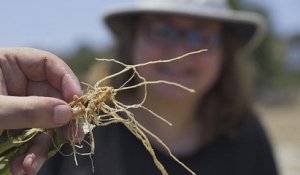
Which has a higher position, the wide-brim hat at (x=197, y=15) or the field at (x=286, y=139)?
the wide-brim hat at (x=197, y=15)

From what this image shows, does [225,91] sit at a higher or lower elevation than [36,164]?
lower

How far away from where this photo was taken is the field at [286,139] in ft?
32.2

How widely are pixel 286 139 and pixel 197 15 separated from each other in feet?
41.2

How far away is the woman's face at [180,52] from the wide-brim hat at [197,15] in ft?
0.22

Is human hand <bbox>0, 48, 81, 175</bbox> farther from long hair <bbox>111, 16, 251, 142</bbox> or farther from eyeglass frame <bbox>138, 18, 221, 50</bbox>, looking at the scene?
long hair <bbox>111, 16, 251, 142</bbox>

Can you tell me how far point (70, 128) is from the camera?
1.34m

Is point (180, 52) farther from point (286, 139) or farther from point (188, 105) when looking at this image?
point (286, 139)

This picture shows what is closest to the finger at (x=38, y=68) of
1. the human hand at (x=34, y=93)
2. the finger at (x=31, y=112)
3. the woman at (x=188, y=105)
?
the human hand at (x=34, y=93)

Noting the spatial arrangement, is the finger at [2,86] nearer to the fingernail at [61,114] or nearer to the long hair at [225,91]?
the fingernail at [61,114]

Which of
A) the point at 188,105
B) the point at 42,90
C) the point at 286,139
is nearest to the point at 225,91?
the point at 188,105

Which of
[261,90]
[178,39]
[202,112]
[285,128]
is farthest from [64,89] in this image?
[261,90]

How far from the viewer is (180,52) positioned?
278cm

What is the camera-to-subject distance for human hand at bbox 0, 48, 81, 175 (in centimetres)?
121

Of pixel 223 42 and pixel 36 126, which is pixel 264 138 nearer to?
pixel 223 42
